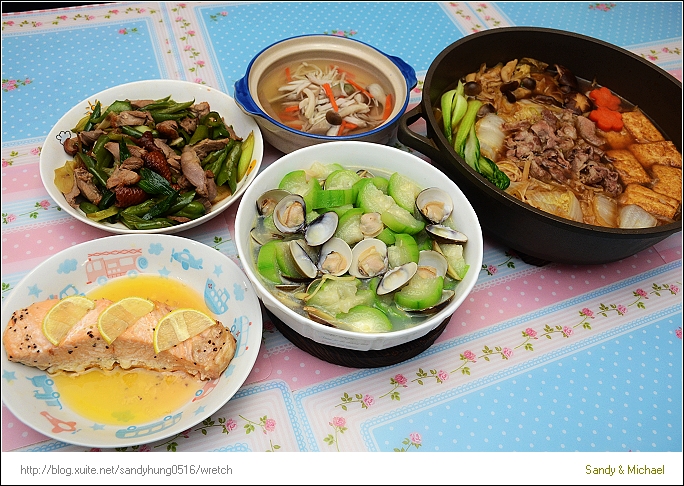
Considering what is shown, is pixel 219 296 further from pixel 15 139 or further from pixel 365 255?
pixel 15 139

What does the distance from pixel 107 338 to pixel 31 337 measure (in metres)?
0.23

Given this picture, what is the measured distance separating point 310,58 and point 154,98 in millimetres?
755

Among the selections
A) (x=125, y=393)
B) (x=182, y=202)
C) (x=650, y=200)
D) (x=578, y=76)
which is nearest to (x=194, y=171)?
(x=182, y=202)

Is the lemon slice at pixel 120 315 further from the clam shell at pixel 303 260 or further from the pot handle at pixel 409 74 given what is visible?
the pot handle at pixel 409 74

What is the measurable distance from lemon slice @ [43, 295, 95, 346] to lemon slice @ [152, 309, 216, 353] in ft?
0.89

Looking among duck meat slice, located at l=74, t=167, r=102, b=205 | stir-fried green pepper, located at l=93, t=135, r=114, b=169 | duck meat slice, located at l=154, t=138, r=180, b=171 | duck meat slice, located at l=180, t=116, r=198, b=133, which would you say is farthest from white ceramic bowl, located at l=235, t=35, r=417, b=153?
duck meat slice, located at l=74, t=167, r=102, b=205

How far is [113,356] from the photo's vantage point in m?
1.60

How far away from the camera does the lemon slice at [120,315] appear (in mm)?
1548

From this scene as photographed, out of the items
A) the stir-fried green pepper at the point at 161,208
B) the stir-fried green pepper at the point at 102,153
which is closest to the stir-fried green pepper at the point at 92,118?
the stir-fried green pepper at the point at 102,153

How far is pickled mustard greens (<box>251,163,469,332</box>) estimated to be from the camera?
1.54 meters

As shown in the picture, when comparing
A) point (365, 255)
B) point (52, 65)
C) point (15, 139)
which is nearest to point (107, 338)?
point (365, 255)

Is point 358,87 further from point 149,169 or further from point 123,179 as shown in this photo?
point 123,179

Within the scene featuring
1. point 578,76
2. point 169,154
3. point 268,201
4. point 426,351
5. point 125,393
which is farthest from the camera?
point 578,76

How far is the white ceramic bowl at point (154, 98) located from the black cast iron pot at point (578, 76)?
69 centimetres
